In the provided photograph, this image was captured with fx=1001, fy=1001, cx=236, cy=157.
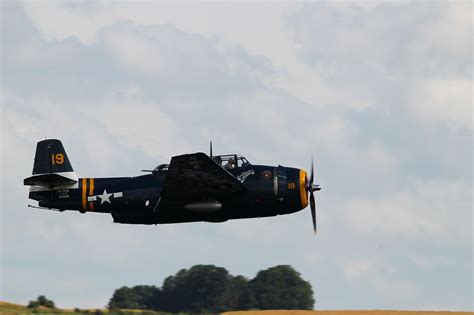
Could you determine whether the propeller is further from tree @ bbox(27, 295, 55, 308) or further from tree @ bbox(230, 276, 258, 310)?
tree @ bbox(230, 276, 258, 310)

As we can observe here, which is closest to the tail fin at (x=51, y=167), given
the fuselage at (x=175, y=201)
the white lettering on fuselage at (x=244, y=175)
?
the fuselage at (x=175, y=201)

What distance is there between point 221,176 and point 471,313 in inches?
488

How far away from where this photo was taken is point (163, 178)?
4231 cm

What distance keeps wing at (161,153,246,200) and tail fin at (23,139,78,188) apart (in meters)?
5.08

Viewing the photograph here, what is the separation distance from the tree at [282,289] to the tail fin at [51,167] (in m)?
31.7

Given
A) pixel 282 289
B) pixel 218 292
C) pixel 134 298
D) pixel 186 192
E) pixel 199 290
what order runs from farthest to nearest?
pixel 282 289 < pixel 134 298 < pixel 199 290 < pixel 218 292 < pixel 186 192

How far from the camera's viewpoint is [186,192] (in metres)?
41.0

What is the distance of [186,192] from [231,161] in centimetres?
233

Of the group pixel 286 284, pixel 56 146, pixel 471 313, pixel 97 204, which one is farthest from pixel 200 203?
pixel 286 284

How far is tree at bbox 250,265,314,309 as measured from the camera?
74875mm

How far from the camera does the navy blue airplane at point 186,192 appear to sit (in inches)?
1597

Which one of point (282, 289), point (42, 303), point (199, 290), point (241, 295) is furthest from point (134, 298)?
point (42, 303)

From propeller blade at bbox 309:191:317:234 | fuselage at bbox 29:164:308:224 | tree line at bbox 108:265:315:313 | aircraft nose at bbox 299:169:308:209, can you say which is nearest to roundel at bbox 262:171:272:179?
fuselage at bbox 29:164:308:224

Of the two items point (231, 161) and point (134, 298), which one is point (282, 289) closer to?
point (134, 298)
